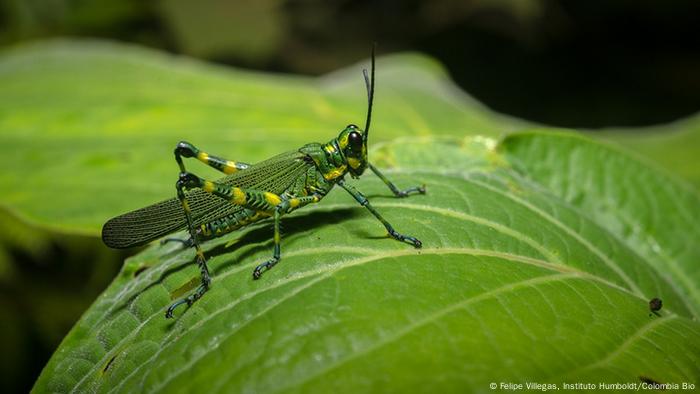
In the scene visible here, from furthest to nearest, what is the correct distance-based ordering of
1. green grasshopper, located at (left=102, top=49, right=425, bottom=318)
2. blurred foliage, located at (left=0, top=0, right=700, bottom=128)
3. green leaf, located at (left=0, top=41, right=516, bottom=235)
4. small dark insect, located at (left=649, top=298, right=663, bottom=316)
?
1. blurred foliage, located at (left=0, top=0, right=700, bottom=128)
2. green leaf, located at (left=0, top=41, right=516, bottom=235)
3. green grasshopper, located at (left=102, top=49, right=425, bottom=318)
4. small dark insect, located at (left=649, top=298, right=663, bottom=316)

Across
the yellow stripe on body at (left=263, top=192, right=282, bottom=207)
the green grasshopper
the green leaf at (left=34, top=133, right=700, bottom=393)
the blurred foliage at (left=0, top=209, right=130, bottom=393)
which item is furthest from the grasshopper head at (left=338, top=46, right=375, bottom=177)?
the blurred foliage at (left=0, top=209, right=130, bottom=393)

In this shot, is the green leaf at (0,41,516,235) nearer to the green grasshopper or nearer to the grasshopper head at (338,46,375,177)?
the green grasshopper

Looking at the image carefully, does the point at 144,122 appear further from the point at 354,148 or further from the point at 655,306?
the point at 655,306

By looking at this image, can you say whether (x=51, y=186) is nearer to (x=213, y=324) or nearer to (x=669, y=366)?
(x=213, y=324)

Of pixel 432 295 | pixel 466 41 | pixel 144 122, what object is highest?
pixel 466 41

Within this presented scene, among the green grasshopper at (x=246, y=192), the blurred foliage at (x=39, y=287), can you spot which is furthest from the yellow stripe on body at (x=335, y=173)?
the blurred foliage at (x=39, y=287)

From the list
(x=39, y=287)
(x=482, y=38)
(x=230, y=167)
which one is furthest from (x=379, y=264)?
(x=482, y=38)
